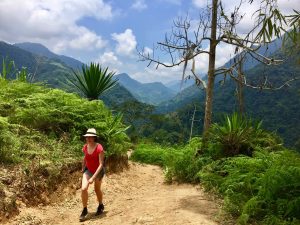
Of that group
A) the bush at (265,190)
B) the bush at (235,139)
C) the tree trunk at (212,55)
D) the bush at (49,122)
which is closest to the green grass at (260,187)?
the bush at (265,190)

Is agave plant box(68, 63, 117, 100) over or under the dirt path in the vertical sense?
over

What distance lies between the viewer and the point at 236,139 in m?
10.2

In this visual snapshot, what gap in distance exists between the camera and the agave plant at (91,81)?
48.5ft

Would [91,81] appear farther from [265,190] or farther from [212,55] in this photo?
[265,190]

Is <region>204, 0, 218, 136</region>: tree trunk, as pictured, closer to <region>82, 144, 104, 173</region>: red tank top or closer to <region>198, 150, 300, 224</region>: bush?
<region>198, 150, 300, 224</region>: bush

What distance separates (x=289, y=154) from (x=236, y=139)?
2473 millimetres

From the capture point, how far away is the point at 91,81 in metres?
14.8

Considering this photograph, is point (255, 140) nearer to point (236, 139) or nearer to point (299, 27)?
point (236, 139)

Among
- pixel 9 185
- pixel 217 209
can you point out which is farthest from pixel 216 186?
pixel 9 185

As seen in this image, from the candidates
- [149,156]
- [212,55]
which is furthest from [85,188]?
[149,156]

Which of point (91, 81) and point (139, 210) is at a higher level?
point (91, 81)

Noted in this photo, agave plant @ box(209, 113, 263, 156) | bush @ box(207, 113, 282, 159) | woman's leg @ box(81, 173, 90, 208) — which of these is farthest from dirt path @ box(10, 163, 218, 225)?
agave plant @ box(209, 113, 263, 156)

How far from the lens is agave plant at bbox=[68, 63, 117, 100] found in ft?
48.5

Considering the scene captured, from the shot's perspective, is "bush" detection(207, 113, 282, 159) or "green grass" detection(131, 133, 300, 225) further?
"bush" detection(207, 113, 282, 159)
